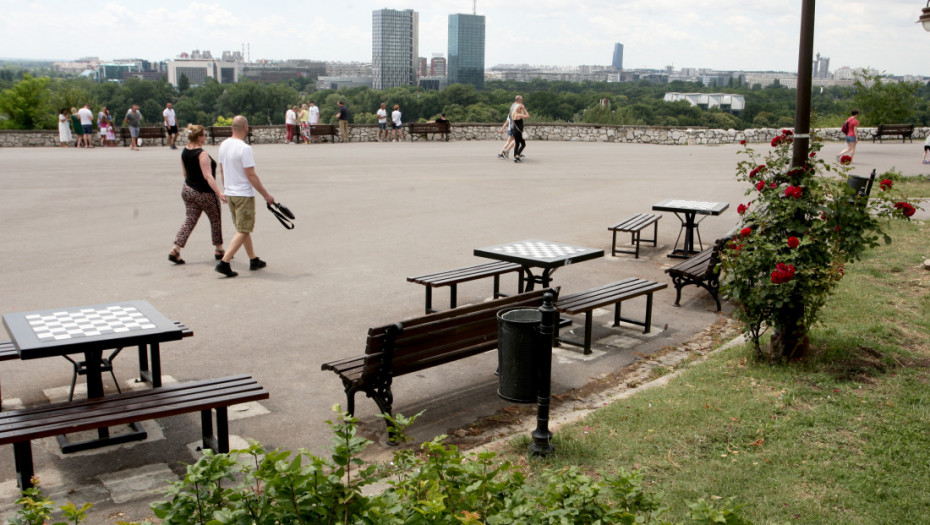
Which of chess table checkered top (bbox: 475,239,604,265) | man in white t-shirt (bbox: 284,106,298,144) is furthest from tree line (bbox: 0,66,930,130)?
chess table checkered top (bbox: 475,239,604,265)

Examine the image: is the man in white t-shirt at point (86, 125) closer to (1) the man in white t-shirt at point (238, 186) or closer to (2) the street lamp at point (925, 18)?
(1) the man in white t-shirt at point (238, 186)

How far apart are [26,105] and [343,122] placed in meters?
15.7

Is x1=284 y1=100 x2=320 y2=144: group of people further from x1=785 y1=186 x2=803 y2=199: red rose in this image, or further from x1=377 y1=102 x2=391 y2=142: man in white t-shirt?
x1=785 y1=186 x2=803 y2=199: red rose

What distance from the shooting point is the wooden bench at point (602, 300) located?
7344mm

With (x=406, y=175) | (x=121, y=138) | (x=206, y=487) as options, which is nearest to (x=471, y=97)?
(x=121, y=138)

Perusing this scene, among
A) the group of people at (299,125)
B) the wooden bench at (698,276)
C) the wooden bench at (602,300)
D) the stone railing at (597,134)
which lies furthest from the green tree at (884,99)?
the wooden bench at (602,300)

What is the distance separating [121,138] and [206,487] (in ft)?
98.0

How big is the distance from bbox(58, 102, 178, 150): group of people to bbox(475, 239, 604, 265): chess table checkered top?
22259mm

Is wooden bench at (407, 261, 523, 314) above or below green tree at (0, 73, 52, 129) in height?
below

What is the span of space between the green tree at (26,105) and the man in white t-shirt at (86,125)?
28.1ft

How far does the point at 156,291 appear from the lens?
923cm

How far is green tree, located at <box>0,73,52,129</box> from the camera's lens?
35.6 meters

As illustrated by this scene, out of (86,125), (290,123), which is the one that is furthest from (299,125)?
(86,125)

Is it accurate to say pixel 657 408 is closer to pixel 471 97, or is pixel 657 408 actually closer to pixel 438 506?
pixel 438 506
